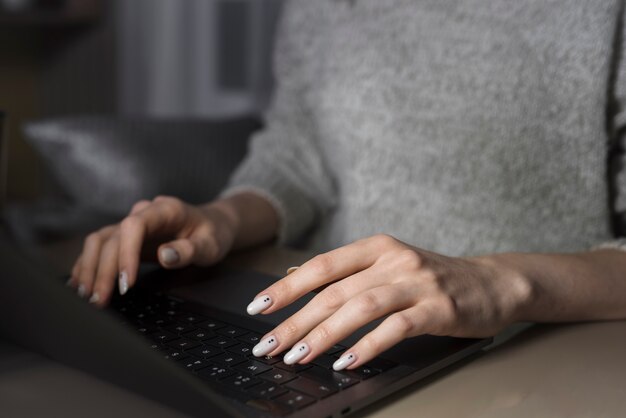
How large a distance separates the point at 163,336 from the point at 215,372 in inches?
3.1

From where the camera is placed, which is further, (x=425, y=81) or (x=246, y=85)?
(x=246, y=85)

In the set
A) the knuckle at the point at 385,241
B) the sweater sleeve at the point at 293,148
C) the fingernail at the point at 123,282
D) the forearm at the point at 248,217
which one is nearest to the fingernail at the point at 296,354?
A: the knuckle at the point at 385,241

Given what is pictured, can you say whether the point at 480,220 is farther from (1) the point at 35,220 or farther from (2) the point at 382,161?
(1) the point at 35,220

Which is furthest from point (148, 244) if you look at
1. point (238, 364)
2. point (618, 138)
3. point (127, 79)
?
point (127, 79)

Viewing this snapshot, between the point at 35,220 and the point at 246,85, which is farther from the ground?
the point at 246,85

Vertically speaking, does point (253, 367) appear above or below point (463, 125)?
below

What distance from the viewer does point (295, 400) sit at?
0.43 metres

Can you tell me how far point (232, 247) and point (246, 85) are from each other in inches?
61.0

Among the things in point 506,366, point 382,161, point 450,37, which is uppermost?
point 450,37

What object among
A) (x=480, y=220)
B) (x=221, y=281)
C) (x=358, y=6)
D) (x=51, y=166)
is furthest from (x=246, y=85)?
(x=221, y=281)

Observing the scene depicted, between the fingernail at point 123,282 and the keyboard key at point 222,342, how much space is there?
0.14 meters

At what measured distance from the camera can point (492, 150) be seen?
2.81 ft

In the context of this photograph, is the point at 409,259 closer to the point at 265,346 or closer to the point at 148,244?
the point at 265,346

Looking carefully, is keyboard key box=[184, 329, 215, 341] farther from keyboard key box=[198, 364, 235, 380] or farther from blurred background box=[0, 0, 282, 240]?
blurred background box=[0, 0, 282, 240]
